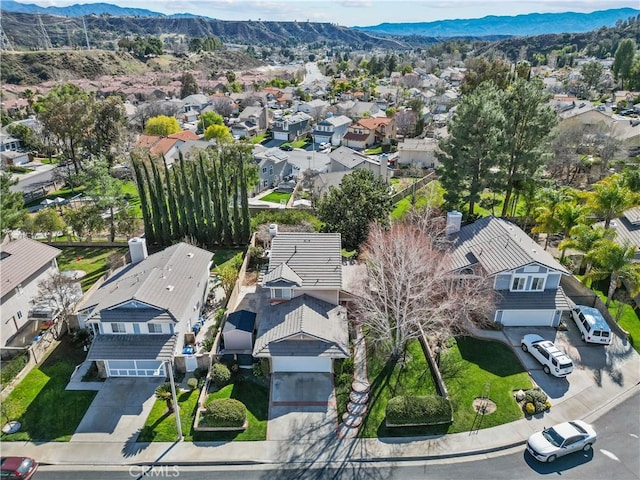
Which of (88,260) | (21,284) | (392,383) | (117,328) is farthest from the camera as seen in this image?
(88,260)

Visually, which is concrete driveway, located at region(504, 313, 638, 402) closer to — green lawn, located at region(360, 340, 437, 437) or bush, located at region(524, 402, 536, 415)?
bush, located at region(524, 402, 536, 415)

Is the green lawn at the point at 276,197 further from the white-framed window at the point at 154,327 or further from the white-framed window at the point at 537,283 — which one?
the white-framed window at the point at 537,283

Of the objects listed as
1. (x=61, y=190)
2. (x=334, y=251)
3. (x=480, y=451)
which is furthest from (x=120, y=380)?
(x=61, y=190)

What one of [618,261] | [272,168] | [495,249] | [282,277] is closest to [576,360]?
[618,261]

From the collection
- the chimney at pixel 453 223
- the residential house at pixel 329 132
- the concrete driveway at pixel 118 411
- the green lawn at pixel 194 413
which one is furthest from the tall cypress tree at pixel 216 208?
the residential house at pixel 329 132

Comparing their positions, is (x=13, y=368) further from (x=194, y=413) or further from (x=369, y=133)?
(x=369, y=133)

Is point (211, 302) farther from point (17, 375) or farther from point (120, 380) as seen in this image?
point (17, 375)
